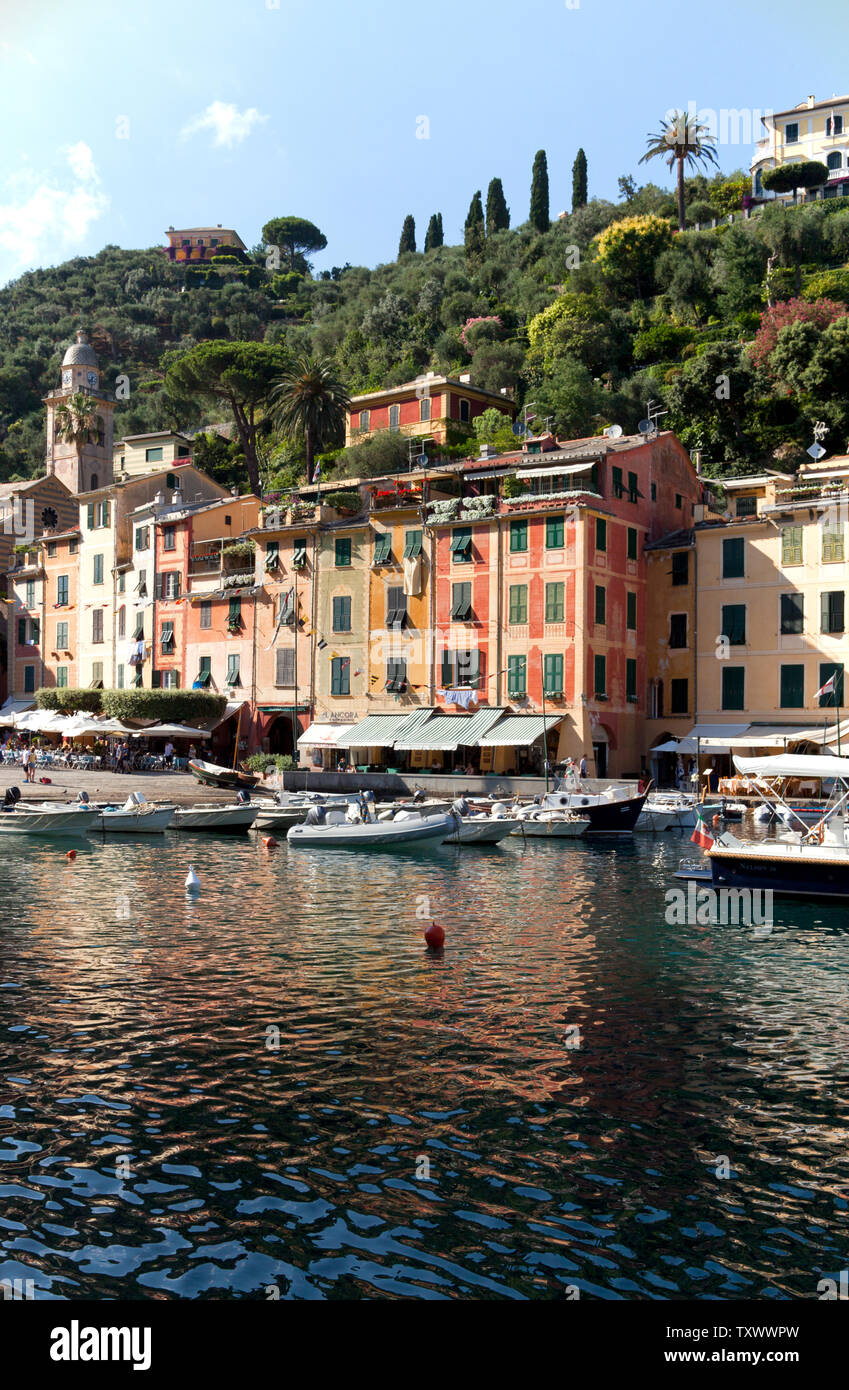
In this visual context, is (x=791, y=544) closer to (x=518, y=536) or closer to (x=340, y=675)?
(x=518, y=536)

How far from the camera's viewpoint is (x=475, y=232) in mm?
116000

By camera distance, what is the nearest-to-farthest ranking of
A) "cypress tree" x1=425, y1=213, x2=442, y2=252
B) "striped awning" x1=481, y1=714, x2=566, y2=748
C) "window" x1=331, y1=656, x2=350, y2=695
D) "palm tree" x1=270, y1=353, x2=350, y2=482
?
"striped awning" x1=481, y1=714, x2=566, y2=748, "window" x1=331, y1=656, x2=350, y2=695, "palm tree" x1=270, y1=353, x2=350, y2=482, "cypress tree" x1=425, y1=213, x2=442, y2=252

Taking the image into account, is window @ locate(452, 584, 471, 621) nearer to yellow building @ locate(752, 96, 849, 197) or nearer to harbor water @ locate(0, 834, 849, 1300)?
harbor water @ locate(0, 834, 849, 1300)

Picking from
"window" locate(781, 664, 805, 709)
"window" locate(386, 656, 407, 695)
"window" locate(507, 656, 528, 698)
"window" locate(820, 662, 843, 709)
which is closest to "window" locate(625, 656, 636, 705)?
"window" locate(507, 656, 528, 698)

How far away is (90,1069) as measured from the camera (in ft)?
46.7

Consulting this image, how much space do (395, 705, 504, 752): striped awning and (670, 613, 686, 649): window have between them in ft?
31.5

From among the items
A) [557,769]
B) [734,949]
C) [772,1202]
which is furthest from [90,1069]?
[557,769]

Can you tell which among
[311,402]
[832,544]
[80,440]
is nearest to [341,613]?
[311,402]

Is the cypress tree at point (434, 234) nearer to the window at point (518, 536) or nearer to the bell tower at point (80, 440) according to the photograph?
the bell tower at point (80, 440)

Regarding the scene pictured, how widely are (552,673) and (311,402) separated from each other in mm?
29854

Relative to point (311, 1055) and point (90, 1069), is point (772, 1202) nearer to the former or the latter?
point (311, 1055)

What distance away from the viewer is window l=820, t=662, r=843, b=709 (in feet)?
169

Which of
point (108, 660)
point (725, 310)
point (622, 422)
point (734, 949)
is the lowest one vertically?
point (734, 949)

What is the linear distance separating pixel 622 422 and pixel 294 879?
51257 millimetres
